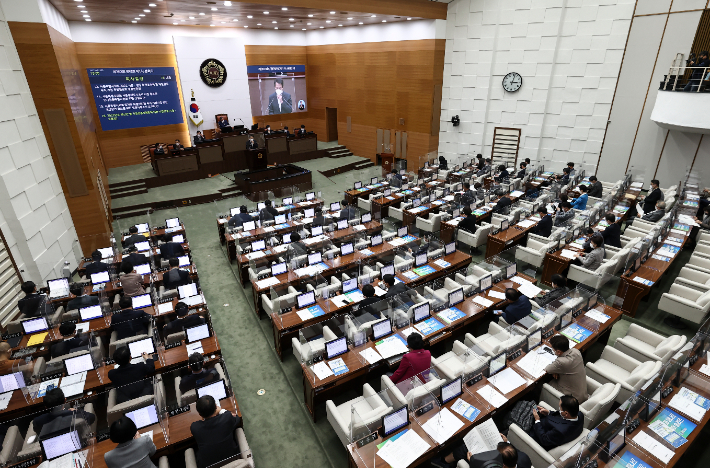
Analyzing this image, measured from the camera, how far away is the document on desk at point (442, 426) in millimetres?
3801

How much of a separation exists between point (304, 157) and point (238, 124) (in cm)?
362

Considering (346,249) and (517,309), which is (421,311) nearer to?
(517,309)

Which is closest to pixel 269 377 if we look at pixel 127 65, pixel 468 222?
pixel 468 222

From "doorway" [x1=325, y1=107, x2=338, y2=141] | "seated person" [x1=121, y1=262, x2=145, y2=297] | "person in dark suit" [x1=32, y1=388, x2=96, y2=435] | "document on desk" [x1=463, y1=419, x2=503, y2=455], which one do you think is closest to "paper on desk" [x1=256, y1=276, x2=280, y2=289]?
"seated person" [x1=121, y1=262, x2=145, y2=297]

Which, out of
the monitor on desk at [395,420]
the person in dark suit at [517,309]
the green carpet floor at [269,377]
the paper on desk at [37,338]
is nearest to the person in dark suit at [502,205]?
the green carpet floor at [269,377]

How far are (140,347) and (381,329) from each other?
3255mm

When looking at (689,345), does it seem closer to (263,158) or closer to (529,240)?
(529,240)

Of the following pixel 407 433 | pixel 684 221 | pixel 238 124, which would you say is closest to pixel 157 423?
pixel 407 433

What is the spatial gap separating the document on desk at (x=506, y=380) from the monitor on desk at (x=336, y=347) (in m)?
1.86

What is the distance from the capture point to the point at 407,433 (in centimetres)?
385

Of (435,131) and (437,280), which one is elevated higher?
(435,131)

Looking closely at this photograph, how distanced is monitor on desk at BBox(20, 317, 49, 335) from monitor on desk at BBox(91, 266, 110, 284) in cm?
141

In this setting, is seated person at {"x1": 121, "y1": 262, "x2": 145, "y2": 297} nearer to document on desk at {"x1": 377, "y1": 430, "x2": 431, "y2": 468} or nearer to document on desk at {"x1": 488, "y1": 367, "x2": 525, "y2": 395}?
document on desk at {"x1": 377, "y1": 430, "x2": 431, "y2": 468}

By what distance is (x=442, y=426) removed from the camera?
389 centimetres
